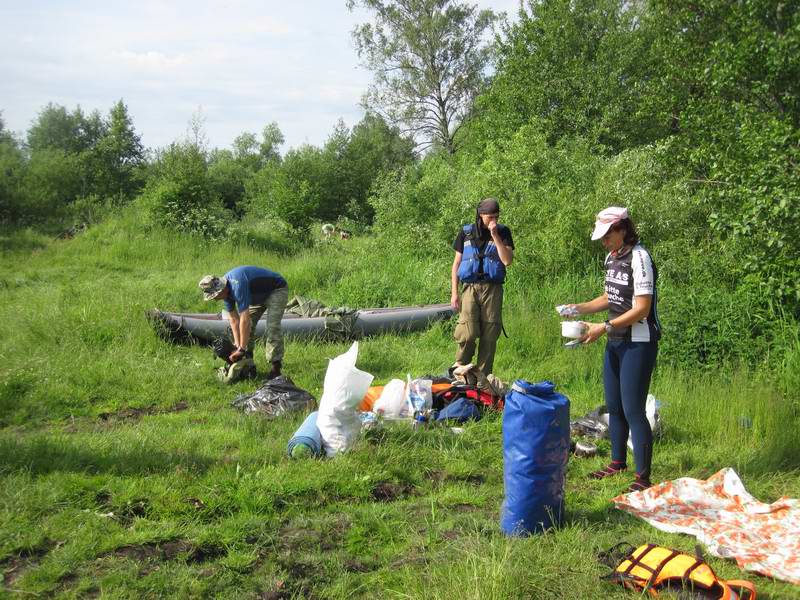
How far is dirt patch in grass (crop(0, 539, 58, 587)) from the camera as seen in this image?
9.98 ft

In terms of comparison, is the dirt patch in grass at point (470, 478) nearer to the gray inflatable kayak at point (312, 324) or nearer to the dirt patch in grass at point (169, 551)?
the dirt patch in grass at point (169, 551)

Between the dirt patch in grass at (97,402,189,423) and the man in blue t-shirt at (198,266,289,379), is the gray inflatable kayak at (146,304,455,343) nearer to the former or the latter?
the man in blue t-shirt at (198,266,289,379)

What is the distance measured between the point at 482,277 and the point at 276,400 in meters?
2.15

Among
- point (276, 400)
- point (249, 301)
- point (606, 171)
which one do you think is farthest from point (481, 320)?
point (606, 171)

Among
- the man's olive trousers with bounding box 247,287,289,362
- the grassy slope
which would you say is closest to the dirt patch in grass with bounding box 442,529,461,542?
the grassy slope

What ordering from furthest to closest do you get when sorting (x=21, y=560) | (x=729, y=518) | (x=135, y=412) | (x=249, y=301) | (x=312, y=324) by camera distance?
(x=312, y=324) → (x=249, y=301) → (x=135, y=412) → (x=729, y=518) → (x=21, y=560)

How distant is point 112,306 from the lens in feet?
28.2

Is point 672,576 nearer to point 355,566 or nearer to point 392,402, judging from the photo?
point 355,566

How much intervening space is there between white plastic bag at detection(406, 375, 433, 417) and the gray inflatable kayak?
3045 mm

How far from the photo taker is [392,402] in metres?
5.42

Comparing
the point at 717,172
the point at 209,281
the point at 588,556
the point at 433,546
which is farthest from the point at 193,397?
the point at 717,172

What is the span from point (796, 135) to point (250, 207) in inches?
773

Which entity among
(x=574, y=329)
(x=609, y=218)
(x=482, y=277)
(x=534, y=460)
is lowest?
(x=534, y=460)

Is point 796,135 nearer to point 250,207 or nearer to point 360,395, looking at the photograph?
point 360,395
